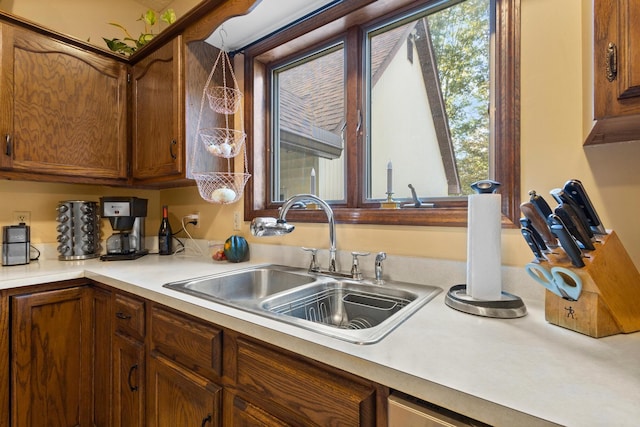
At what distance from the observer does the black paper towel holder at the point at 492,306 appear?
30.4 inches

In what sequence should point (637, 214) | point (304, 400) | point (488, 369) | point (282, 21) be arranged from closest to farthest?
point (488, 369), point (304, 400), point (637, 214), point (282, 21)

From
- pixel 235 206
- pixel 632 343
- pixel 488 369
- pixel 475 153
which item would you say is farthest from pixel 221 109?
pixel 632 343

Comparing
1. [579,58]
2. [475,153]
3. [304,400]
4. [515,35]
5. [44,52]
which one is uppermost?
[44,52]

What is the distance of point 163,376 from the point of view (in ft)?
3.43

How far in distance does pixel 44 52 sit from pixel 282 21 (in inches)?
49.9

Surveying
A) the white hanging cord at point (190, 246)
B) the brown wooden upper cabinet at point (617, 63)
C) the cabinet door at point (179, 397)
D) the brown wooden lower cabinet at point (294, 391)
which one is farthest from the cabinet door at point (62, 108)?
the brown wooden upper cabinet at point (617, 63)

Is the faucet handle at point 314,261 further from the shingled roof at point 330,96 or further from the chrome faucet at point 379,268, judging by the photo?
the shingled roof at point 330,96

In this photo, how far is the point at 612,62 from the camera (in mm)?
616

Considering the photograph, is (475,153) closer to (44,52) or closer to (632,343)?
(632,343)

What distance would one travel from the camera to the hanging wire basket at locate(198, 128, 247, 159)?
1.59 meters

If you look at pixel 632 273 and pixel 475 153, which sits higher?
pixel 475 153

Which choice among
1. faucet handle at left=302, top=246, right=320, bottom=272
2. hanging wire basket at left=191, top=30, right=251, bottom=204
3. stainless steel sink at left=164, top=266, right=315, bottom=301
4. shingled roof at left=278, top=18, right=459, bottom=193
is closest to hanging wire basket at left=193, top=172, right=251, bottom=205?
hanging wire basket at left=191, top=30, right=251, bottom=204

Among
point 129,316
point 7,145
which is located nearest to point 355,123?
point 129,316

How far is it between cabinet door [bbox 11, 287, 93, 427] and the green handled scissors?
1833mm
